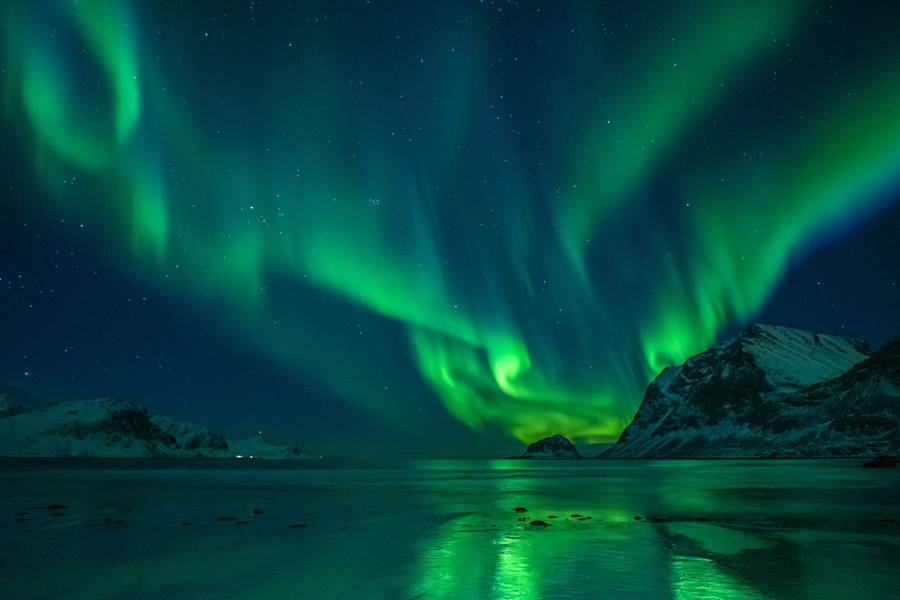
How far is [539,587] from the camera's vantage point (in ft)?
42.1

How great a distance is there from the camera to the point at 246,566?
15.7 metres

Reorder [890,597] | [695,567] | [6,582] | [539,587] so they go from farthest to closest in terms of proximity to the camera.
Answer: [695,567], [6,582], [539,587], [890,597]

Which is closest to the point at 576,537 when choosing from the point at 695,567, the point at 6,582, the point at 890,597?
the point at 695,567

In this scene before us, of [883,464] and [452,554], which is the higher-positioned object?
[883,464]

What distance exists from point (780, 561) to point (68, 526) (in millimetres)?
26358

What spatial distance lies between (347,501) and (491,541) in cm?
2418

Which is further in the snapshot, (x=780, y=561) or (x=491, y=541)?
(x=491, y=541)

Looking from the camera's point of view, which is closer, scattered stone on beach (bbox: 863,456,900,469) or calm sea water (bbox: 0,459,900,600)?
calm sea water (bbox: 0,459,900,600)

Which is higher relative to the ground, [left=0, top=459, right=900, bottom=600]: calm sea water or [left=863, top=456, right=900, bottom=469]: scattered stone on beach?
[left=863, top=456, right=900, bottom=469]: scattered stone on beach

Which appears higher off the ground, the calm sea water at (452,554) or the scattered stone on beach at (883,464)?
the scattered stone on beach at (883,464)

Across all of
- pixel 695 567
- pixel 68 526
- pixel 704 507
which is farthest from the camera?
pixel 704 507

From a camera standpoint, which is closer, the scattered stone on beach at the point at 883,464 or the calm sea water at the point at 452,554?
the calm sea water at the point at 452,554

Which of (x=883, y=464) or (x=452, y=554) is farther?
(x=883, y=464)

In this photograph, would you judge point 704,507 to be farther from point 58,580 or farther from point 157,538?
point 58,580
